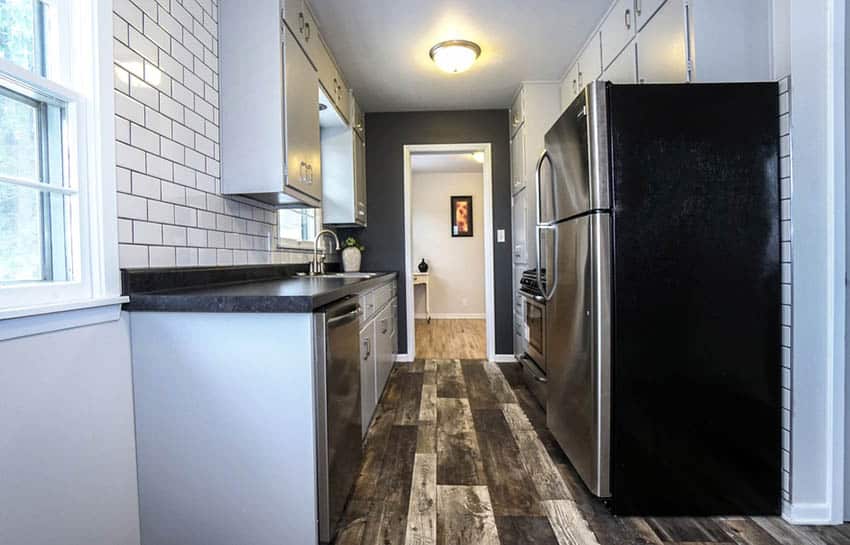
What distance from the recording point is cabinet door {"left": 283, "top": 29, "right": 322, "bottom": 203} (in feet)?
6.20

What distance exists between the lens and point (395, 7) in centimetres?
238

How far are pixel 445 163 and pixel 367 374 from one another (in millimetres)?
4569

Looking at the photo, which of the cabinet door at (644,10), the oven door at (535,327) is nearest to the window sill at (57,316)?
the oven door at (535,327)

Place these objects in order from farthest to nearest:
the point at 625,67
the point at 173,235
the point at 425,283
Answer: the point at 425,283 < the point at 625,67 < the point at 173,235

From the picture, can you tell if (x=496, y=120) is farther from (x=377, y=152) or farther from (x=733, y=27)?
(x=733, y=27)

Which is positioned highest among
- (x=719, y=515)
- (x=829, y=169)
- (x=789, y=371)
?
(x=829, y=169)

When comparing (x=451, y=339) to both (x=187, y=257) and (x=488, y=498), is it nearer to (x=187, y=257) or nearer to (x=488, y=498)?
(x=488, y=498)

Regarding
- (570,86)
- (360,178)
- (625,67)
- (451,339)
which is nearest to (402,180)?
(360,178)

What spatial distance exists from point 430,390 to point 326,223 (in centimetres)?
168

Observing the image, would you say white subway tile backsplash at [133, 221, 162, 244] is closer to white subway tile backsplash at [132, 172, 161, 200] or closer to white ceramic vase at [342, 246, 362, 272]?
white subway tile backsplash at [132, 172, 161, 200]

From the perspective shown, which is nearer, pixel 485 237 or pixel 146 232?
pixel 146 232

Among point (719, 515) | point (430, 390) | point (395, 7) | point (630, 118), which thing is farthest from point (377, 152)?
point (719, 515)

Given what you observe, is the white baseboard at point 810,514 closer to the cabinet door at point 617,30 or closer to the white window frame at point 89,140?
the cabinet door at point 617,30

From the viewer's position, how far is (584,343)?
1649 millimetres
